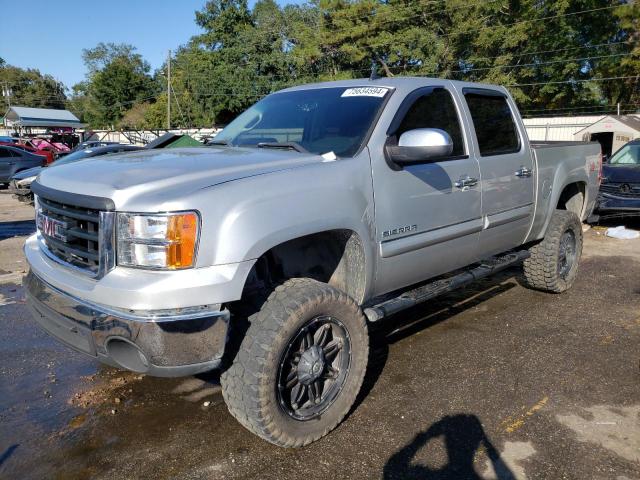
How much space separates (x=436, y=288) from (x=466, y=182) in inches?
31.8

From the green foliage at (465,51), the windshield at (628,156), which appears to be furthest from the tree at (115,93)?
the windshield at (628,156)

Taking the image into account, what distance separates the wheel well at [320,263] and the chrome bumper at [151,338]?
0.57 meters

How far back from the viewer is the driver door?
11.2 feet

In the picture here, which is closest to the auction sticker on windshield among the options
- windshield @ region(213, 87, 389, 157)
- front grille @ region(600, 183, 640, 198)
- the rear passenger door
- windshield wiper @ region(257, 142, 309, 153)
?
windshield @ region(213, 87, 389, 157)

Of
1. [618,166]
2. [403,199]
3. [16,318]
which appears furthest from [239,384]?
[618,166]

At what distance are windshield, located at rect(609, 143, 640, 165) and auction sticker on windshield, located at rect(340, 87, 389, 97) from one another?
8762mm

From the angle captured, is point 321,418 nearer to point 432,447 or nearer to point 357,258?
point 432,447

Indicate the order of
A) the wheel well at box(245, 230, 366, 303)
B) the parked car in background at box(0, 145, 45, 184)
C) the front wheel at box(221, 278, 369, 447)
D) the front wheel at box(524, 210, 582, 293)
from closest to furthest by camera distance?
the front wheel at box(221, 278, 369, 447), the wheel well at box(245, 230, 366, 303), the front wheel at box(524, 210, 582, 293), the parked car in background at box(0, 145, 45, 184)

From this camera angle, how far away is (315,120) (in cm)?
383

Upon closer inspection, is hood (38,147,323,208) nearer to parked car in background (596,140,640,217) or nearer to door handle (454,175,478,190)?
door handle (454,175,478,190)

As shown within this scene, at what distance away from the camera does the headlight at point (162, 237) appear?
8.17ft

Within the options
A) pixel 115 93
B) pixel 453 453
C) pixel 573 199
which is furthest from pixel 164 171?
pixel 115 93

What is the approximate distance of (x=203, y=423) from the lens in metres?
3.29

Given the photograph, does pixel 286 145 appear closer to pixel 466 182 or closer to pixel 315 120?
Result: pixel 315 120
